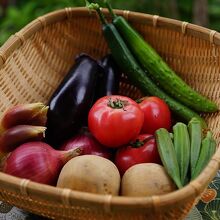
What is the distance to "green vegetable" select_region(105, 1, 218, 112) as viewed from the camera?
1181mm

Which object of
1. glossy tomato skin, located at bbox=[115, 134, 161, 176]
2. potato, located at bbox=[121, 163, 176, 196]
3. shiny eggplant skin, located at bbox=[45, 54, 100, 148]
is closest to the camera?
potato, located at bbox=[121, 163, 176, 196]

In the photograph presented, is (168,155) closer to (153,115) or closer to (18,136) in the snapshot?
(153,115)

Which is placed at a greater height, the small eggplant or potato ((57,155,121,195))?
the small eggplant

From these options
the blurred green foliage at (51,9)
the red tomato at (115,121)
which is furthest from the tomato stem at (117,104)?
the blurred green foliage at (51,9)

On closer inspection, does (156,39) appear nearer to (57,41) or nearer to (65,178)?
(57,41)

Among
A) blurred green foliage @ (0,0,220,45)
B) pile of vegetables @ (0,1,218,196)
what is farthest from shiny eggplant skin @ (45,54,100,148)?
blurred green foliage @ (0,0,220,45)

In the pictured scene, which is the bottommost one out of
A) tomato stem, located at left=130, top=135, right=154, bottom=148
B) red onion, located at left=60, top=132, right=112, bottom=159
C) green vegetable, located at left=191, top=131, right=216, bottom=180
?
red onion, located at left=60, top=132, right=112, bottom=159

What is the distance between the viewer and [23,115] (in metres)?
1.02

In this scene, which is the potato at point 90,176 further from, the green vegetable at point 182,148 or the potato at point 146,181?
the green vegetable at point 182,148

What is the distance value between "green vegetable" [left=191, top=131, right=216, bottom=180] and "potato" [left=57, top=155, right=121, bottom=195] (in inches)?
5.9

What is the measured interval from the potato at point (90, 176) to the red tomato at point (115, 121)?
127 millimetres

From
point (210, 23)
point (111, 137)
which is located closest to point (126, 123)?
point (111, 137)

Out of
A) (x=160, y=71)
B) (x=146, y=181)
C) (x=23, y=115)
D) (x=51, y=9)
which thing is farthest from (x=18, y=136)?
(x=51, y=9)

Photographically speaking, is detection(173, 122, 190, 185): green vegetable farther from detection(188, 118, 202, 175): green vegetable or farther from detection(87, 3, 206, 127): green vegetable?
detection(87, 3, 206, 127): green vegetable
